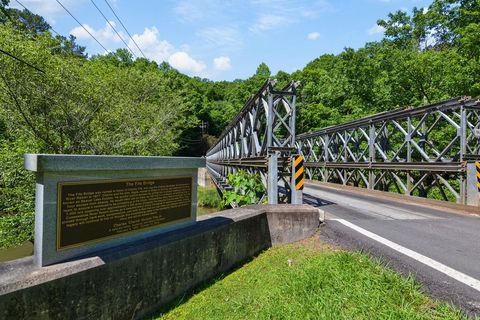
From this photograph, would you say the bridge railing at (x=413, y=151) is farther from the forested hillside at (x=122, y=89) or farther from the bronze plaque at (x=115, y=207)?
the bronze plaque at (x=115, y=207)

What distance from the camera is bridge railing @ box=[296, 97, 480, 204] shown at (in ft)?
35.3

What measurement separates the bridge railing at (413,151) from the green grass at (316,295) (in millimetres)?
7943

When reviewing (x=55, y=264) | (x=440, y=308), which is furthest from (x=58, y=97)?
(x=440, y=308)

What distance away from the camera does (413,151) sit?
17.3m

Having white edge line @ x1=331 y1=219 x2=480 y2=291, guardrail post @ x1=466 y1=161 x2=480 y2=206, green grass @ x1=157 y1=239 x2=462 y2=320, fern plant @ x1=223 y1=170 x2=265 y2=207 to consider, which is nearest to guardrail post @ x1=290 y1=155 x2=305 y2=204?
fern plant @ x1=223 y1=170 x2=265 y2=207

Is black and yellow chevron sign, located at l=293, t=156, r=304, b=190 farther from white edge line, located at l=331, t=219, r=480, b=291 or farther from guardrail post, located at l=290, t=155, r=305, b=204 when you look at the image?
white edge line, located at l=331, t=219, r=480, b=291

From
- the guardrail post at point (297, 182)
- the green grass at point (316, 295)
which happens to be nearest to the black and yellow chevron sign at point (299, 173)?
the guardrail post at point (297, 182)

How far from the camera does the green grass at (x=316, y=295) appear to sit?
344 centimetres

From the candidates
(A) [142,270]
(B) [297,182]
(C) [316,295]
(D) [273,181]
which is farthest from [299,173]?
(A) [142,270]

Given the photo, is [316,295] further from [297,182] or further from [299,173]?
[299,173]

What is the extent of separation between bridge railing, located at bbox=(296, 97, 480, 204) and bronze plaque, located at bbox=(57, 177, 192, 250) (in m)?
9.57

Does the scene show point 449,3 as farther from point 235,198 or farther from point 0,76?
point 0,76

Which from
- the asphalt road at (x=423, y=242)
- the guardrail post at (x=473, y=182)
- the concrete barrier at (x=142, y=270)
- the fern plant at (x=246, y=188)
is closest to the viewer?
the concrete barrier at (x=142, y=270)

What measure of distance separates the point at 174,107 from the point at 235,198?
3109 cm
